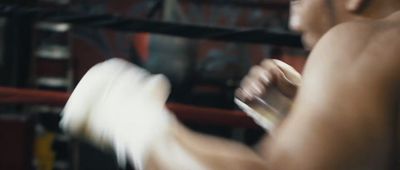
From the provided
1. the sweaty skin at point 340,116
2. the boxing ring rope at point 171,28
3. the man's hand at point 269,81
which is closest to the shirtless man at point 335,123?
the sweaty skin at point 340,116

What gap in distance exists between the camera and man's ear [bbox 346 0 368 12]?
87cm

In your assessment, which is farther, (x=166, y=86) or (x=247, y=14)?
(x=247, y=14)

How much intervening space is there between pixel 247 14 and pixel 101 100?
2882 mm

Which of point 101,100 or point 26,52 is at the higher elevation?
point 101,100

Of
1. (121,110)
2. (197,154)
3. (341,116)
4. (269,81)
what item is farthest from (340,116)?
(269,81)

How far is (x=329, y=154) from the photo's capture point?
2.42 ft

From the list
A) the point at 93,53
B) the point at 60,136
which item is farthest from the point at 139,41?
the point at 60,136

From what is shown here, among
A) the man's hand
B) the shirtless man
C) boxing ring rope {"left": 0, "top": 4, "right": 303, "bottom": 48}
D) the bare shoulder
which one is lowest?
boxing ring rope {"left": 0, "top": 4, "right": 303, "bottom": 48}

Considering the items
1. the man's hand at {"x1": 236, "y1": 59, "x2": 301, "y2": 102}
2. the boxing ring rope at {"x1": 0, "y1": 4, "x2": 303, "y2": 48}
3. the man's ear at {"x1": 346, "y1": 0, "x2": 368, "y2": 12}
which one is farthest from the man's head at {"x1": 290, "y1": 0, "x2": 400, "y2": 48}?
the boxing ring rope at {"x1": 0, "y1": 4, "x2": 303, "y2": 48}

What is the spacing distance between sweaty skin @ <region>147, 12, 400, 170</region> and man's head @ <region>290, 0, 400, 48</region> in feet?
0.20

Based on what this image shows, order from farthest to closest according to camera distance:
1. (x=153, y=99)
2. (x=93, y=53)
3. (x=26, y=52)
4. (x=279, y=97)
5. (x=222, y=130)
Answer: (x=93, y=53), (x=222, y=130), (x=26, y=52), (x=279, y=97), (x=153, y=99)

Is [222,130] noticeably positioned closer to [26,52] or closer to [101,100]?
[26,52]

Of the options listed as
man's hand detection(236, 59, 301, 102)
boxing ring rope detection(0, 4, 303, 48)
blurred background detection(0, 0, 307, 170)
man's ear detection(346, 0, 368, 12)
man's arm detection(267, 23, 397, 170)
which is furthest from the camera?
blurred background detection(0, 0, 307, 170)

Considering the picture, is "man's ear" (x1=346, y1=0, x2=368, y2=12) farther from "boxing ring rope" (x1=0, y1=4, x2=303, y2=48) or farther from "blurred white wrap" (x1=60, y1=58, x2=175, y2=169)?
"boxing ring rope" (x1=0, y1=4, x2=303, y2=48)
